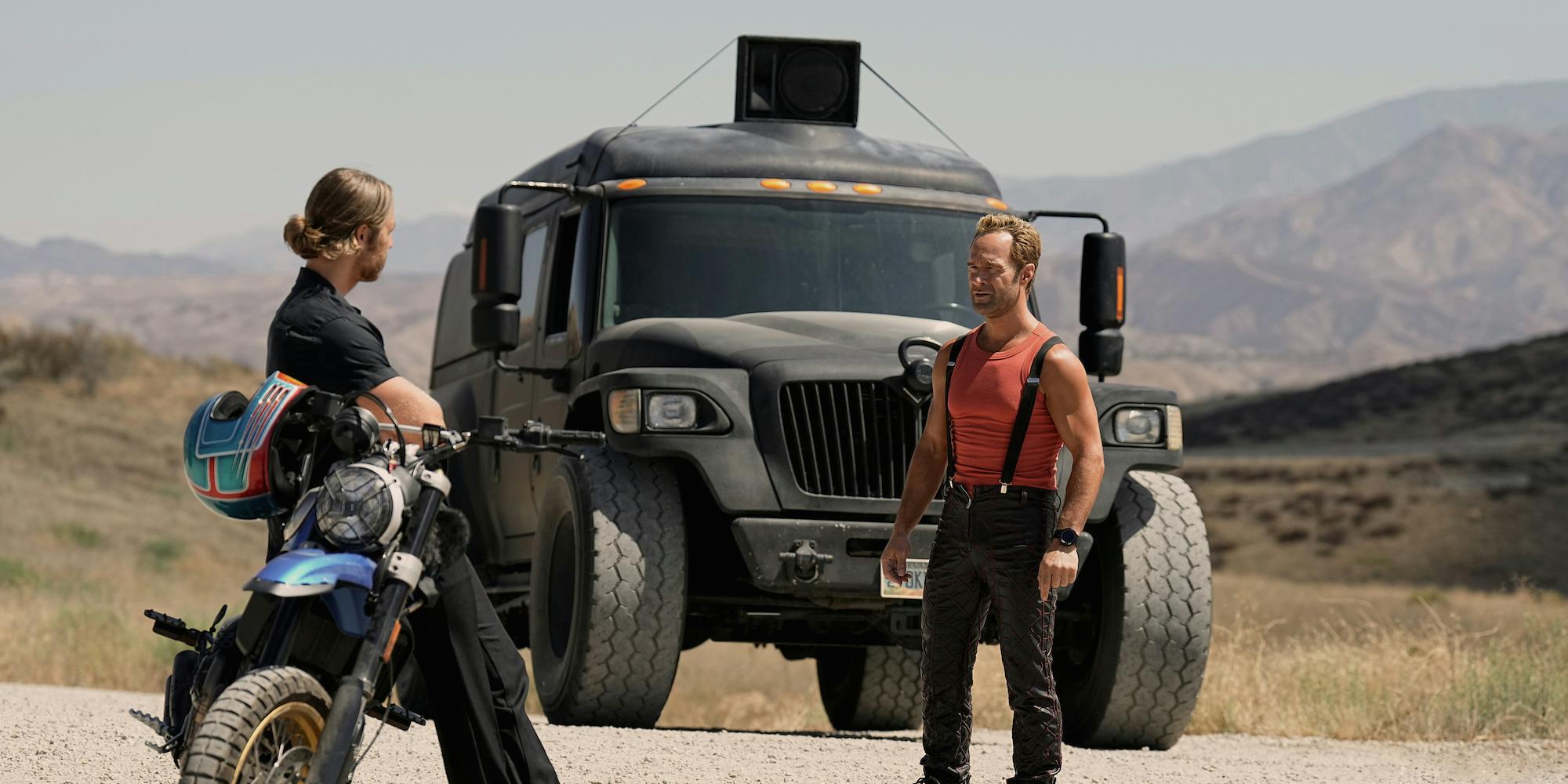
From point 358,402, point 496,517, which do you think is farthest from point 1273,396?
point 358,402

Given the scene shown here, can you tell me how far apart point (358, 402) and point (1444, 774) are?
17.0 feet

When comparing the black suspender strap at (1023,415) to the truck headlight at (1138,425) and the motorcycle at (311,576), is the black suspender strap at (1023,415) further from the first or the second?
the truck headlight at (1138,425)

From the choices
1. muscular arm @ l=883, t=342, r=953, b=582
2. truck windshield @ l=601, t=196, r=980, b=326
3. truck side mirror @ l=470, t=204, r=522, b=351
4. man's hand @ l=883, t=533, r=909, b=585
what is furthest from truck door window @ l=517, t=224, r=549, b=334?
man's hand @ l=883, t=533, r=909, b=585

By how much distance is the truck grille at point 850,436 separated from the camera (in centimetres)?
863

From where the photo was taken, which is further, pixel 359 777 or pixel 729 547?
pixel 729 547

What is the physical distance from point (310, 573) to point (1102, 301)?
5.33m

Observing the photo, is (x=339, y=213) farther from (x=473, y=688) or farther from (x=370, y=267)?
(x=473, y=688)

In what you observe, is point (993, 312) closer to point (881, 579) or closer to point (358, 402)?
point (358, 402)

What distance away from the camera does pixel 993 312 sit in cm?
614

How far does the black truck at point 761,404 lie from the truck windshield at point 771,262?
13 millimetres

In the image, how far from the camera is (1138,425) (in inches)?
348

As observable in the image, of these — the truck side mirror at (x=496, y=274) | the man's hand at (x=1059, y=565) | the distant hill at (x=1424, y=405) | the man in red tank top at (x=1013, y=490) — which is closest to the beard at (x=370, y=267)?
the man in red tank top at (x=1013, y=490)

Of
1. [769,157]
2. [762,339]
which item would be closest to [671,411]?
[762,339]

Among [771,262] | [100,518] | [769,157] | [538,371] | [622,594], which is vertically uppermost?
[769,157]
